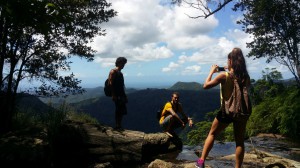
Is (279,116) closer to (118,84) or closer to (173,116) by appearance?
(173,116)

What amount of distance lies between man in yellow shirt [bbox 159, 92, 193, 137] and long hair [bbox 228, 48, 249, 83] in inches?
161

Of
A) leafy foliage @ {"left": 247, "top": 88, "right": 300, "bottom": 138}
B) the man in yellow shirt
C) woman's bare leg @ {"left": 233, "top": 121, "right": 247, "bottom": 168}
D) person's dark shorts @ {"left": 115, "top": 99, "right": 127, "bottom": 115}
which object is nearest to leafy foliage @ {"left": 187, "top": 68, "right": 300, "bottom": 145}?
leafy foliage @ {"left": 247, "top": 88, "right": 300, "bottom": 138}

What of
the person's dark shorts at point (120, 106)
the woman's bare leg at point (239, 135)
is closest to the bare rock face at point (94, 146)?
the person's dark shorts at point (120, 106)

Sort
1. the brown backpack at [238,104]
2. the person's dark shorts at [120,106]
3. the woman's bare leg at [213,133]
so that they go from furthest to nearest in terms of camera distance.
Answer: the person's dark shorts at [120,106] < the woman's bare leg at [213,133] < the brown backpack at [238,104]

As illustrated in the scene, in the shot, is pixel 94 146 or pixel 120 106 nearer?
pixel 94 146

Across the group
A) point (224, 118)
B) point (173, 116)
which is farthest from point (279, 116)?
point (224, 118)

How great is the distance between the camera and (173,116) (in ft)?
31.7

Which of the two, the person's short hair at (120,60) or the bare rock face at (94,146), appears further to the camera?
the person's short hair at (120,60)

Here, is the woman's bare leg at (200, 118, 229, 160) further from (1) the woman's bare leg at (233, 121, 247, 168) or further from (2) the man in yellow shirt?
(2) the man in yellow shirt

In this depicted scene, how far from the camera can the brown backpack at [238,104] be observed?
17.7 feet

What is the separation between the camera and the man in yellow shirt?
961cm

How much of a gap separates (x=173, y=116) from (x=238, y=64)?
14.5 ft

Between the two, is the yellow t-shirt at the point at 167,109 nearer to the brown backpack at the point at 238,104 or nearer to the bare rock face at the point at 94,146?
the bare rock face at the point at 94,146

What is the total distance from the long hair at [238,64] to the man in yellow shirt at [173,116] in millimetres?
4097
